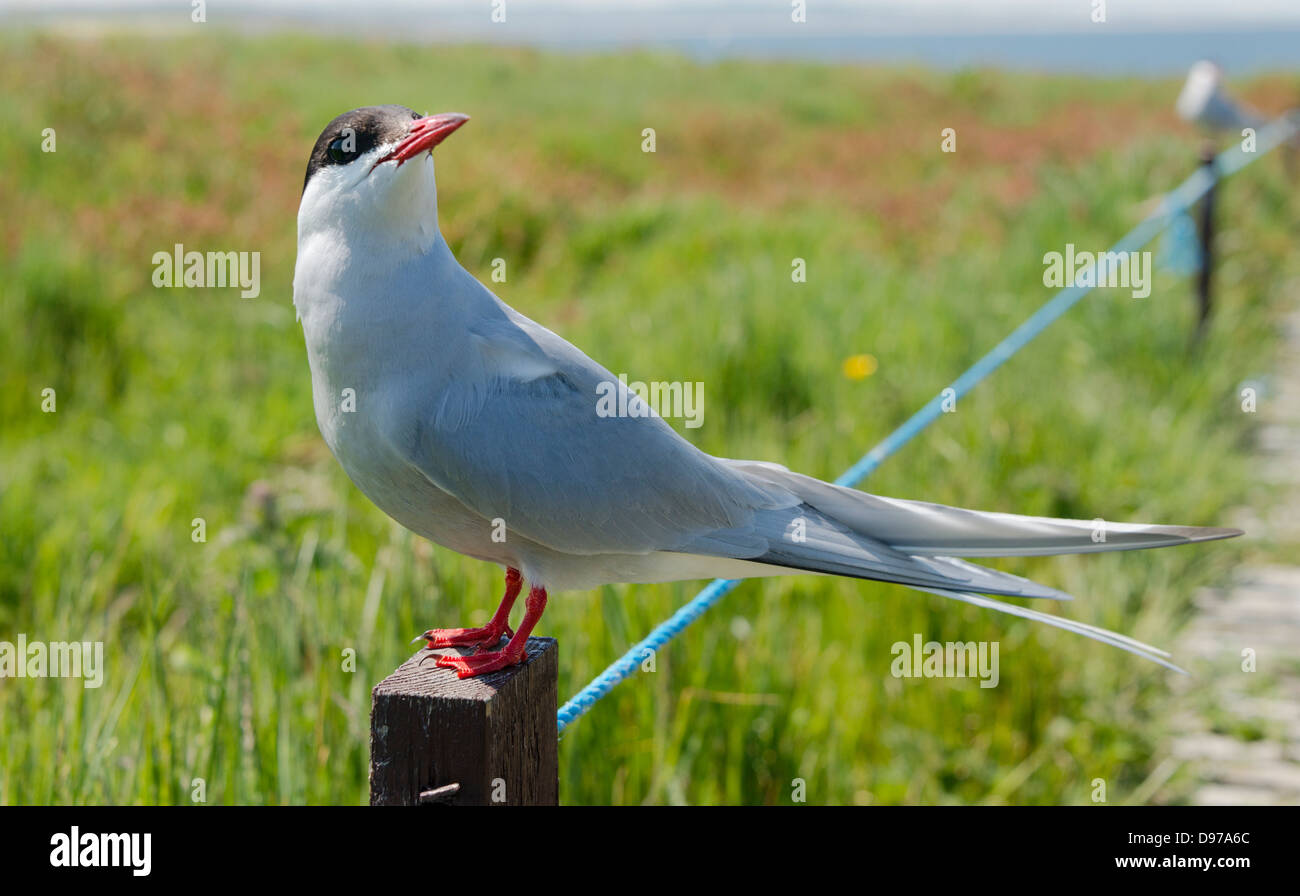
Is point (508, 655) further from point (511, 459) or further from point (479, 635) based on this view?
point (511, 459)

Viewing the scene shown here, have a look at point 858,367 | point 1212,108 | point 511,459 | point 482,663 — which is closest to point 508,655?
point 482,663

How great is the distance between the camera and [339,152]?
1.39 meters

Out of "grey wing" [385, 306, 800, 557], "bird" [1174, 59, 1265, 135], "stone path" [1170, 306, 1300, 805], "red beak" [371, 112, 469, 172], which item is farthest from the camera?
"bird" [1174, 59, 1265, 135]

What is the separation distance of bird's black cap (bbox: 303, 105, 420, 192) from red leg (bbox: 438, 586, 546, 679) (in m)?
0.59

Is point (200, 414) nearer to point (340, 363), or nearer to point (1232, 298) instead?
point (340, 363)

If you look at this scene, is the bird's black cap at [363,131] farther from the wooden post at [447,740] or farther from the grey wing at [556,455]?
the wooden post at [447,740]

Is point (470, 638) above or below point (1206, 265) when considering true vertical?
below

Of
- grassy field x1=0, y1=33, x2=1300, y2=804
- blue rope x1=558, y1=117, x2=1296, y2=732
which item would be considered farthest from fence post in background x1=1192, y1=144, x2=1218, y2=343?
blue rope x1=558, y1=117, x2=1296, y2=732

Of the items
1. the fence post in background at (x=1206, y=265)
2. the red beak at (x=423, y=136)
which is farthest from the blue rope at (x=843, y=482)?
the fence post in background at (x=1206, y=265)

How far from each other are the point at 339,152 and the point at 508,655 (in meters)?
0.66

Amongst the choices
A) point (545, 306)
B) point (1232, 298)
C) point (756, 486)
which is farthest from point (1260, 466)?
point (756, 486)

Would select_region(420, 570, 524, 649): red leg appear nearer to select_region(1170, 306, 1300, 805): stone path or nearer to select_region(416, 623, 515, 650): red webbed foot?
select_region(416, 623, 515, 650): red webbed foot

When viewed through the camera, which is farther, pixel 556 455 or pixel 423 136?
pixel 556 455

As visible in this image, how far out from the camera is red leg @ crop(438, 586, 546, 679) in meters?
1.50
